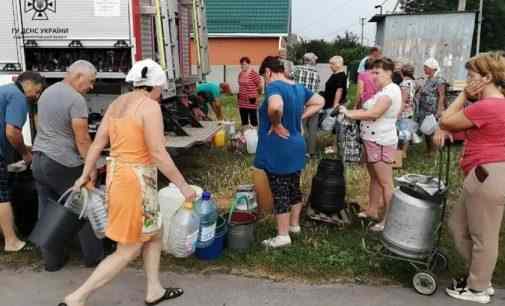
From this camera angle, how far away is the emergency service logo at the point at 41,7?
660cm

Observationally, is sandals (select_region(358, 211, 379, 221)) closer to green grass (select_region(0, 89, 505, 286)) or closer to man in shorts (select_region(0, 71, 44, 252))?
green grass (select_region(0, 89, 505, 286))

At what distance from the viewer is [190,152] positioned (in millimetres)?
8742

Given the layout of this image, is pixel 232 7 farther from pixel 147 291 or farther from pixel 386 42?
pixel 147 291

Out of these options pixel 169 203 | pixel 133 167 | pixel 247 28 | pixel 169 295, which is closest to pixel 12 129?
pixel 169 203

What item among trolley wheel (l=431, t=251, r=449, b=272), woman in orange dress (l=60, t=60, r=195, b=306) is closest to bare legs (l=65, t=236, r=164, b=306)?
woman in orange dress (l=60, t=60, r=195, b=306)

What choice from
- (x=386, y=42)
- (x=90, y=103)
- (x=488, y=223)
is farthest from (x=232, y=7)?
(x=488, y=223)

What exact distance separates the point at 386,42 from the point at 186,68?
10.5 meters

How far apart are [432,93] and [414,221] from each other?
5.20 m

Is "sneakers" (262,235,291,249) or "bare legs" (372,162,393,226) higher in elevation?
"bare legs" (372,162,393,226)

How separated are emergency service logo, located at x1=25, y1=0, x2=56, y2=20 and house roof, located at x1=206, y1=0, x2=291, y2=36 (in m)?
20.1

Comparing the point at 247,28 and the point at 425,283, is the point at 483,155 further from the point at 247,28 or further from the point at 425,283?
the point at 247,28

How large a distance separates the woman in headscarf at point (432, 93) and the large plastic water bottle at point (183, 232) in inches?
222

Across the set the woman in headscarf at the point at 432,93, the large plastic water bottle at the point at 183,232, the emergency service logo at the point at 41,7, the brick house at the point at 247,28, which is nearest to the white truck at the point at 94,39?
the emergency service logo at the point at 41,7

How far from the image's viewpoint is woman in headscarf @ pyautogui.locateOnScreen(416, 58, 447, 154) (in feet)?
27.4
